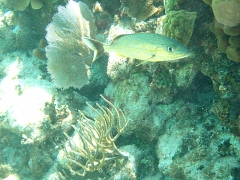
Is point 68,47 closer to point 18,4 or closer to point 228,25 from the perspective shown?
point 18,4

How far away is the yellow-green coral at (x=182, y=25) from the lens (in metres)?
3.09

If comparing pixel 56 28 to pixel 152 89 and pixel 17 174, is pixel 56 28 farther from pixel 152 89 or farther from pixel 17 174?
pixel 17 174

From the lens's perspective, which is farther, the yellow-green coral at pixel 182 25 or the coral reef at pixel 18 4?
the coral reef at pixel 18 4

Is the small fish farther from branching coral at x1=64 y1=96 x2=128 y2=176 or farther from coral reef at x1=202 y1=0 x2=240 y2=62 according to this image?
branching coral at x1=64 y1=96 x2=128 y2=176

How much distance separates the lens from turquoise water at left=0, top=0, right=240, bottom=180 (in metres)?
3.13

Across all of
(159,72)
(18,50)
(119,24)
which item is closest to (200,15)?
(159,72)

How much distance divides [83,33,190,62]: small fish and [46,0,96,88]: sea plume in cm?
280

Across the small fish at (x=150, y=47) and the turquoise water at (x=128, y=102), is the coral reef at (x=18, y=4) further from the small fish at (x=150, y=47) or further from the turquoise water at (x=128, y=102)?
the small fish at (x=150, y=47)

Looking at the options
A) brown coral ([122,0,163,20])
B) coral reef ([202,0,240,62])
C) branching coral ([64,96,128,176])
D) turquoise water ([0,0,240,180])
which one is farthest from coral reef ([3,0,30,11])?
coral reef ([202,0,240,62])

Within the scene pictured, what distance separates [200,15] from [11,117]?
14.7 feet

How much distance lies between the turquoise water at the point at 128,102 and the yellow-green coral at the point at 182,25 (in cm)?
1

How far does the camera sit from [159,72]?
3.84 m

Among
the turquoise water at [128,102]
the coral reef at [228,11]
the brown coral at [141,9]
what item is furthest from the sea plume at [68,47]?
the coral reef at [228,11]

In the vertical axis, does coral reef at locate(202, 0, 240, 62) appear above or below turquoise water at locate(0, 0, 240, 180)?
above
